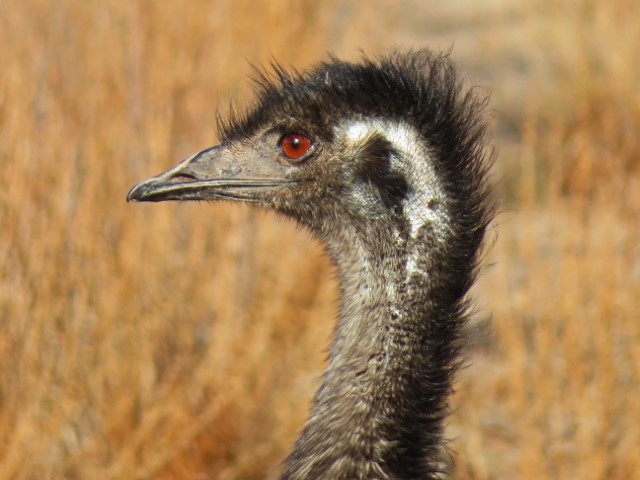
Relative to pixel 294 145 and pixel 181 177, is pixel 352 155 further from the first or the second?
pixel 181 177

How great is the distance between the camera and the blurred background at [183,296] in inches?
201

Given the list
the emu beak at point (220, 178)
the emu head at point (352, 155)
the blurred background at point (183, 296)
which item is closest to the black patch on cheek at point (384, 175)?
the emu head at point (352, 155)

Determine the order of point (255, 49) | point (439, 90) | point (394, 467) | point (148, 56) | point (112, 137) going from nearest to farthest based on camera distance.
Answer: point (394, 467), point (439, 90), point (112, 137), point (148, 56), point (255, 49)

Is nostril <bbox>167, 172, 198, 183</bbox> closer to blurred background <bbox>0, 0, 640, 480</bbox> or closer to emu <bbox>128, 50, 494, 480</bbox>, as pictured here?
emu <bbox>128, 50, 494, 480</bbox>

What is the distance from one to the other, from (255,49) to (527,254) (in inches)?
79.1

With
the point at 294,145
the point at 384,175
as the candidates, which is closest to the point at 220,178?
the point at 294,145

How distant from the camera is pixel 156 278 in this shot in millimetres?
5676

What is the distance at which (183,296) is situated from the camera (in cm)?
593

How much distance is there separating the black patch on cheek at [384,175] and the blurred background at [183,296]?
1.11 metres

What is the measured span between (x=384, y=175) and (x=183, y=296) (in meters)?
2.40

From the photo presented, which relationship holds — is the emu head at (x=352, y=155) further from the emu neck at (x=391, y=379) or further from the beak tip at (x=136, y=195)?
the emu neck at (x=391, y=379)

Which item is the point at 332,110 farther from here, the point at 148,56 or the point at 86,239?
the point at 148,56

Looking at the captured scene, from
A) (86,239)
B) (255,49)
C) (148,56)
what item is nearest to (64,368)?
(86,239)

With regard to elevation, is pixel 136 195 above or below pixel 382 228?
above
